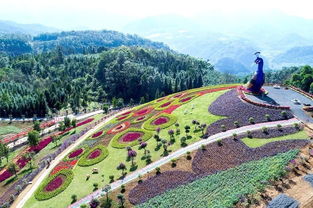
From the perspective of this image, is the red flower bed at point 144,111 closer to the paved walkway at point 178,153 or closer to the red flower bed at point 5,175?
the paved walkway at point 178,153

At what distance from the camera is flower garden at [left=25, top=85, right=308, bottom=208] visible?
144ft

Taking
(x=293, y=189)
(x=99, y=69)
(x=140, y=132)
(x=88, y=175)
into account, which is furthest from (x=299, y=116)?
(x=99, y=69)

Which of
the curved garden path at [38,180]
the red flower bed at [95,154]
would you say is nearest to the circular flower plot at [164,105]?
the curved garden path at [38,180]

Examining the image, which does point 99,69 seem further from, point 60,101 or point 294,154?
point 294,154

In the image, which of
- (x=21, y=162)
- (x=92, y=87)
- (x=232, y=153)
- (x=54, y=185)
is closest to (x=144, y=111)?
(x=54, y=185)

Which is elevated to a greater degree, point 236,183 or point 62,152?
point 236,183

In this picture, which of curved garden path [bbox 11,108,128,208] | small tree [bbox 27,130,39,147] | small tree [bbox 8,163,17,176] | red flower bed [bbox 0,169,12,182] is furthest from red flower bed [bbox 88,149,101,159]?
small tree [bbox 27,130,39,147]

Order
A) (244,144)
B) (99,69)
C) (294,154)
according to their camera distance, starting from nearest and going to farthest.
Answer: (294,154), (244,144), (99,69)

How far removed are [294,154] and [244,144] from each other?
→ 8.97 metres

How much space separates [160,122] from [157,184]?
25208 millimetres

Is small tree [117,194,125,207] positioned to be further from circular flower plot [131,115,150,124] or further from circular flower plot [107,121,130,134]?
circular flower plot [131,115,150,124]

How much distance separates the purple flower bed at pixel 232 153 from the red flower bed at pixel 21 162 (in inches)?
1897

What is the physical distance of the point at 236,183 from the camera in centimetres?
4206

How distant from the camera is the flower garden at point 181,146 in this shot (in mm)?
43781
